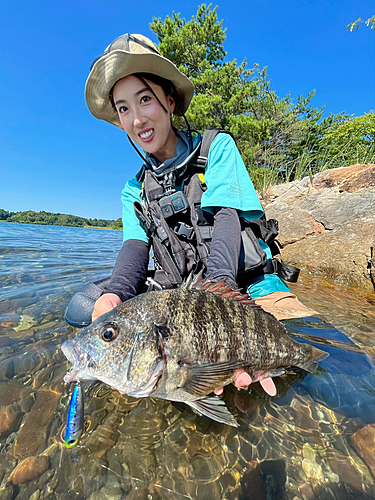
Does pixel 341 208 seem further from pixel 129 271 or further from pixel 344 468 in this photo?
pixel 344 468

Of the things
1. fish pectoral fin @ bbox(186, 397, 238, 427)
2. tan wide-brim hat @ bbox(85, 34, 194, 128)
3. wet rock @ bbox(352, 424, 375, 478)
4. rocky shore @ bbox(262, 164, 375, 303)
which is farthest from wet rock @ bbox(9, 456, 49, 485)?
rocky shore @ bbox(262, 164, 375, 303)

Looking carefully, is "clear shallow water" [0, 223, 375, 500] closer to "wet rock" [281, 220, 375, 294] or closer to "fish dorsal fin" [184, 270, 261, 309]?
"fish dorsal fin" [184, 270, 261, 309]

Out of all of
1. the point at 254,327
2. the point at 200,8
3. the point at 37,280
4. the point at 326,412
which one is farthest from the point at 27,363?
the point at 200,8

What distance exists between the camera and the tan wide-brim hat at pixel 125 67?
2484 mm

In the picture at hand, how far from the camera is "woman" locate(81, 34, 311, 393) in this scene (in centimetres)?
252

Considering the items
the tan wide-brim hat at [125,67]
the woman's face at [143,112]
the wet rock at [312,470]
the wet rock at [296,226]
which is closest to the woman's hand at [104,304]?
the wet rock at [312,470]

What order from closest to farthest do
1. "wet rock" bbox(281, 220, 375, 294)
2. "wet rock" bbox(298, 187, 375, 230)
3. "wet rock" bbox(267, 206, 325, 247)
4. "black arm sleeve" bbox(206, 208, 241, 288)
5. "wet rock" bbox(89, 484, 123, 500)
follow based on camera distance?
"wet rock" bbox(89, 484, 123, 500)
"black arm sleeve" bbox(206, 208, 241, 288)
"wet rock" bbox(281, 220, 375, 294)
"wet rock" bbox(298, 187, 375, 230)
"wet rock" bbox(267, 206, 325, 247)

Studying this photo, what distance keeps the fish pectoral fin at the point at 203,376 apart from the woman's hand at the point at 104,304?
990 mm

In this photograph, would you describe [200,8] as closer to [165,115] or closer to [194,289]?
[165,115]

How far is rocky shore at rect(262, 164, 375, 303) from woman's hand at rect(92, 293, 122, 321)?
14.6 feet

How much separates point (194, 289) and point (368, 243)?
500cm

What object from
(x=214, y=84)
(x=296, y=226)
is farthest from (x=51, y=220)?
(x=296, y=226)

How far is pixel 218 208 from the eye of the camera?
2701 millimetres

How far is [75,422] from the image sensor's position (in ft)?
Result: 5.27
